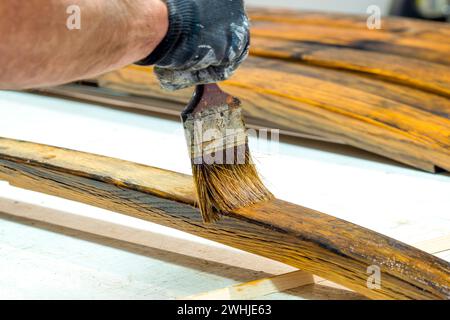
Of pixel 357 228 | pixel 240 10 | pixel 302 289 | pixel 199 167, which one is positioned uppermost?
pixel 240 10

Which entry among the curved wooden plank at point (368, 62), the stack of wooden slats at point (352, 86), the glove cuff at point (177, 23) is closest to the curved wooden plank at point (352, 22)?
the stack of wooden slats at point (352, 86)

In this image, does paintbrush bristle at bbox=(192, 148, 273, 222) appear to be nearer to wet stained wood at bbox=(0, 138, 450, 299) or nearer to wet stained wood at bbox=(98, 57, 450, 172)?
wet stained wood at bbox=(0, 138, 450, 299)

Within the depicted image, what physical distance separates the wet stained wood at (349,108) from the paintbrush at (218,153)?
3.01 ft

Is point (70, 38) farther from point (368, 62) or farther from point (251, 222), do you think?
point (368, 62)

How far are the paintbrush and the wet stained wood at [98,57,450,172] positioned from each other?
0.92 meters

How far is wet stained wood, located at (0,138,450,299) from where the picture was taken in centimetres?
165

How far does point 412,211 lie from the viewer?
7.75 ft

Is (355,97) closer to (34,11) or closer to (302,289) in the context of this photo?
(302,289)

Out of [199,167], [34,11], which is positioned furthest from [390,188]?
[34,11]

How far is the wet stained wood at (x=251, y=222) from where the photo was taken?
5.42ft

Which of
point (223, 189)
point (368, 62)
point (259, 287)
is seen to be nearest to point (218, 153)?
point (223, 189)

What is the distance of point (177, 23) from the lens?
1585 mm

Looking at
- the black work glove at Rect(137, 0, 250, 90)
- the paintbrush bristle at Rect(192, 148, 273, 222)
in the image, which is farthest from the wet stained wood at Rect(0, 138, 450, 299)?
the black work glove at Rect(137, 0, 250, 90)
